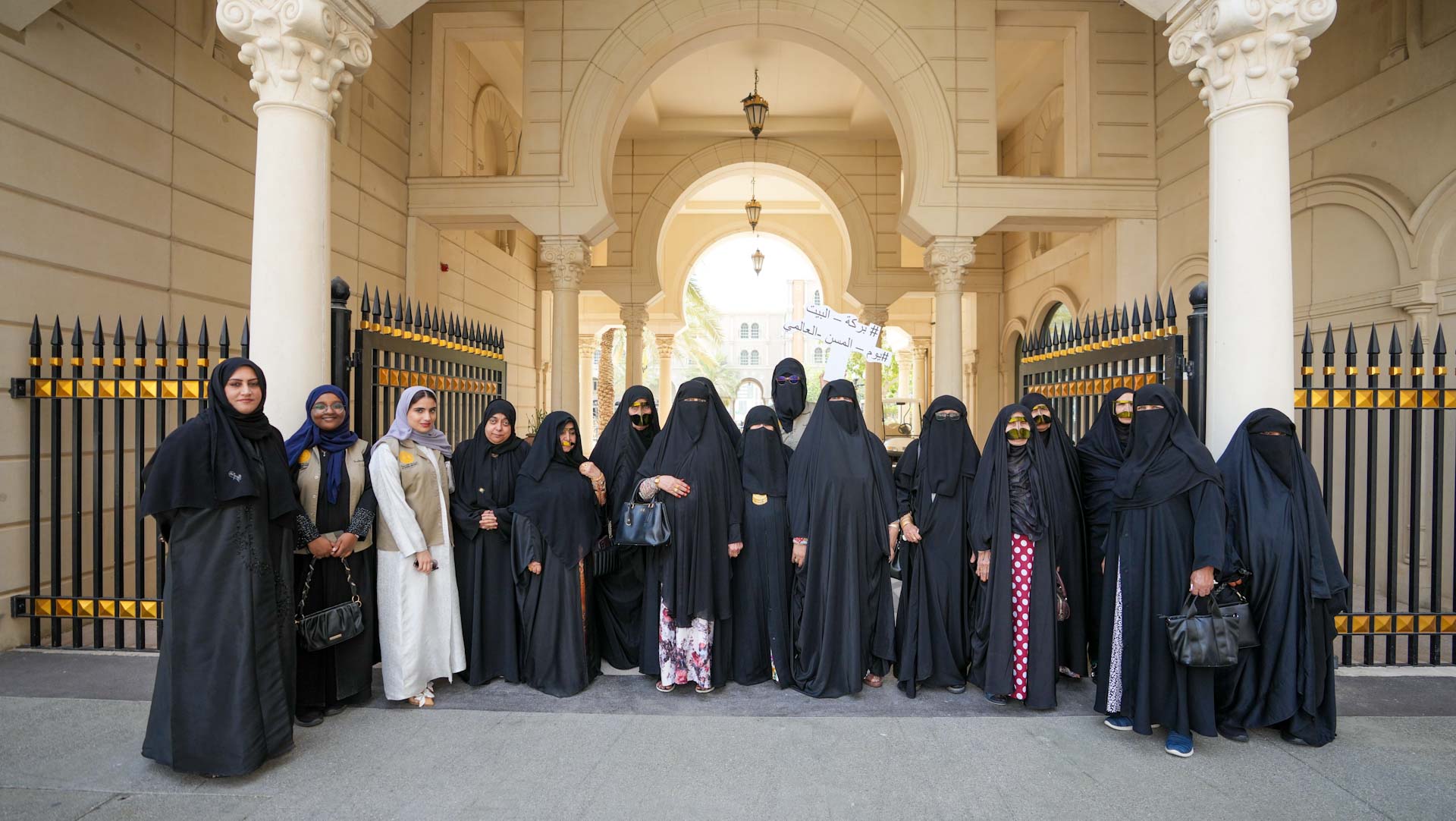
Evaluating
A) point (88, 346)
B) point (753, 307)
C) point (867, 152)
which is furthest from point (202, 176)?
point (753, 307)

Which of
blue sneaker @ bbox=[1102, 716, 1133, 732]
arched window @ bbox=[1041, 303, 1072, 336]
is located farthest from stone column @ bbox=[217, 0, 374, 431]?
arched window @ bbox=[1041, 303, 1072, 336]

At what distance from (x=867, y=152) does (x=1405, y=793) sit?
11970 mm

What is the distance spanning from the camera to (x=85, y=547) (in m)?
4.98

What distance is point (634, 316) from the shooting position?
12.9 m

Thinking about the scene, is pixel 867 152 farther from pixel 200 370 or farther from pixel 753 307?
pixel 753 307

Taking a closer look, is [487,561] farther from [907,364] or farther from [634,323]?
[907,364]

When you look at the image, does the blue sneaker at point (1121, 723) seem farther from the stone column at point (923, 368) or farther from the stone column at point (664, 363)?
the stone column at point (664, 363)

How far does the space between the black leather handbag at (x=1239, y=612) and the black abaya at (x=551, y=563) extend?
2.98 metres

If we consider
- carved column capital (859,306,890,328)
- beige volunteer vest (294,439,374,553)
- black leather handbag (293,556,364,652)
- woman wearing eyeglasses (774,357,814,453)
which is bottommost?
black leather handbag (293,556,364,652)

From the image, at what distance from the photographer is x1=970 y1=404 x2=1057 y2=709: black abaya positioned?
375 centimetres

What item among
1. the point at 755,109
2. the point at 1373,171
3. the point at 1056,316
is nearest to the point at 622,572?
the point at 1373,171

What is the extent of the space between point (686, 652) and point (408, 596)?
1.41 meters

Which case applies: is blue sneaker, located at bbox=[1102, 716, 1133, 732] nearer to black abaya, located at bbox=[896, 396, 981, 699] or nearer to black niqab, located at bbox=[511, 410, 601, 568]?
black abaya, located at bbox=[896, 396, 981, 699]

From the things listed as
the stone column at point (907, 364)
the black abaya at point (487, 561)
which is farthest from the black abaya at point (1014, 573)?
the stone column at point (907, 364)
